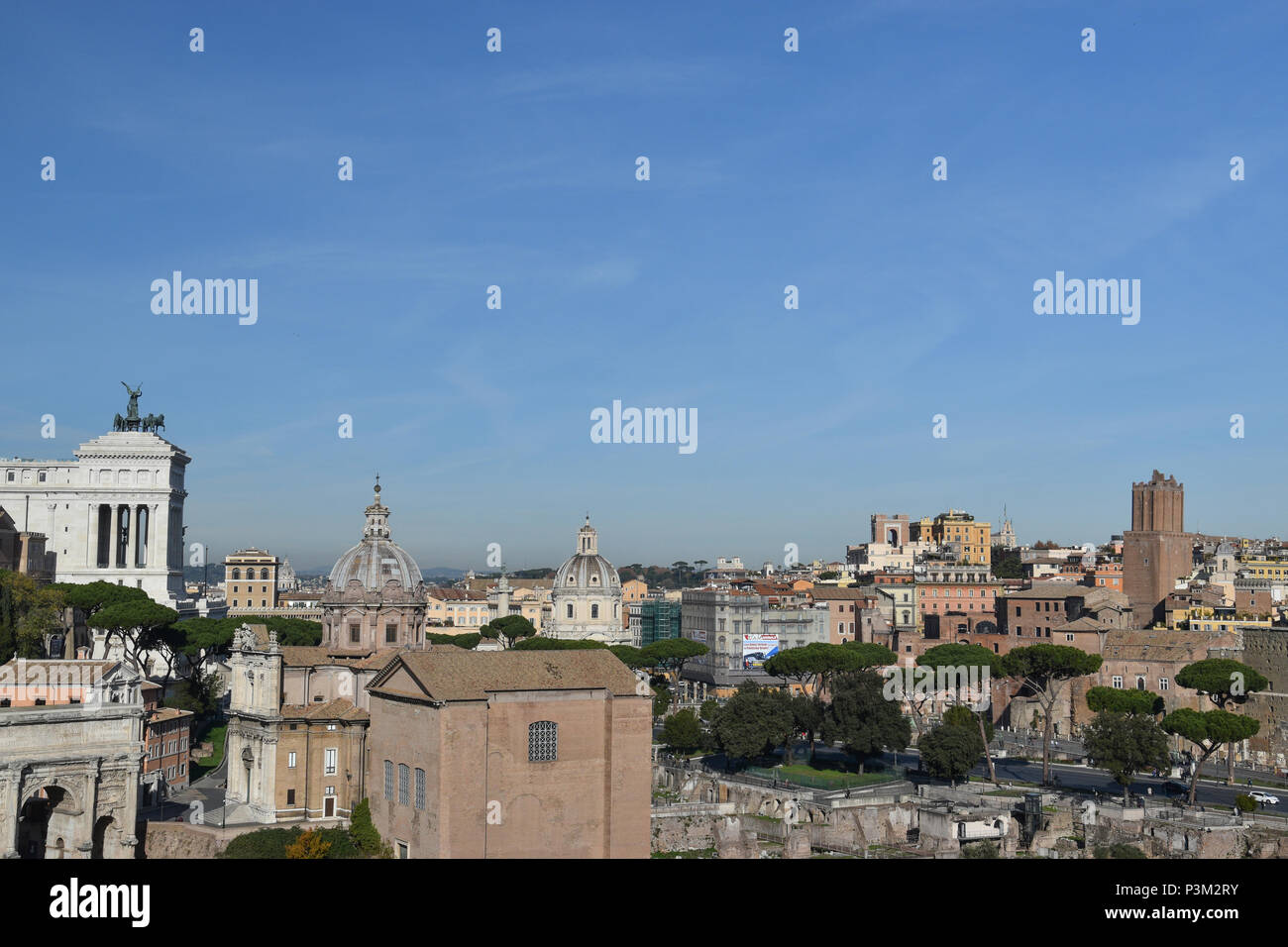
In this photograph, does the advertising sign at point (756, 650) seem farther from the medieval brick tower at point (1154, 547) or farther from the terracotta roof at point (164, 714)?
the terracotta roof at point (164, 714)

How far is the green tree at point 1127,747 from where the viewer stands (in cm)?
5209

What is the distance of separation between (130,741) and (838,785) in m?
28.6

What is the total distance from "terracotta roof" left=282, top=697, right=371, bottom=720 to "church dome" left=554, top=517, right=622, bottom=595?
5418 centimetres

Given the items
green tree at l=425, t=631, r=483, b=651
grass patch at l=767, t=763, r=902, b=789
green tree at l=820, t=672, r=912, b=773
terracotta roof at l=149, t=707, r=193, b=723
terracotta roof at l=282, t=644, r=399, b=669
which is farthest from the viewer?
green tree at l=425, t=631, r=483, b=651

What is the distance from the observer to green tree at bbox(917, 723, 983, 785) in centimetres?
5525

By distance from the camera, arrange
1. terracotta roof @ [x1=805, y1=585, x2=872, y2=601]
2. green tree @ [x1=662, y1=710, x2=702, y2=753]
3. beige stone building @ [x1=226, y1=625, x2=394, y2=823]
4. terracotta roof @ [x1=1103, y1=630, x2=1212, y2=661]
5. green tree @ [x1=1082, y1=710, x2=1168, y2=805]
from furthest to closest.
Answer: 1. terracotta roof @ [x1=805, y1=585, x2=872, y2=601]
2. terracotta roof @ [x1=1103, y1=630, x2=1212, y2=661]
3. green tree @ [x1=662, y1=710, x2=702, y2=753]
4. green tree @ [x1=1082, y1=710, x2=1168, y2=805]
5. beige stone building @ [x1=226, y1=625, x2=394, y2=823]

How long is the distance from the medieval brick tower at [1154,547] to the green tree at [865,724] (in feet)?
Answer: 150

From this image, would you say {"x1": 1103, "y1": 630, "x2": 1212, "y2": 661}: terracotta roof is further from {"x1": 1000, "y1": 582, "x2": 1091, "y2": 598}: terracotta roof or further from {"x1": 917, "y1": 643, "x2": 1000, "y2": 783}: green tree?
{"x1": 1000, "y1": 582, "x2": 1091, "y2": 598}: terracotta roof

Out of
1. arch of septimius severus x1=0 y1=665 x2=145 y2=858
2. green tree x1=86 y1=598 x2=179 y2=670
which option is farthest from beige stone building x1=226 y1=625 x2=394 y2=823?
green tree x1=86 y1=598 x2=179 y2=670

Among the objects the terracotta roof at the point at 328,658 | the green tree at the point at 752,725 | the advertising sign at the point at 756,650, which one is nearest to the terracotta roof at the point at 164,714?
the terracotta roof at the point at 328,658

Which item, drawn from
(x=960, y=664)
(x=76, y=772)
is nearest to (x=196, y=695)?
(x=76, y=772)

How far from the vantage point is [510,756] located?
41938 mm
